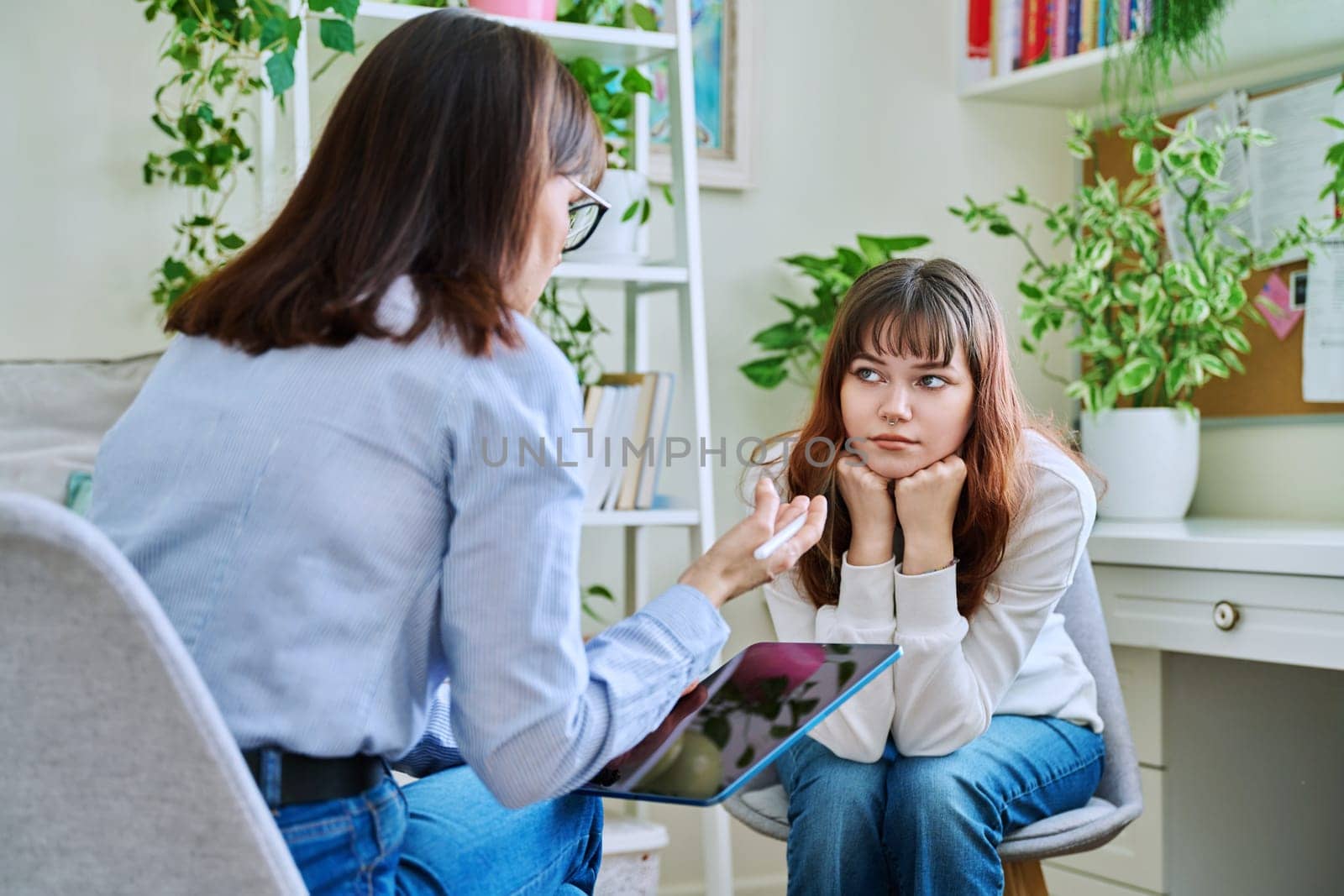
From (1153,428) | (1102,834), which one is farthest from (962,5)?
(1102,834)

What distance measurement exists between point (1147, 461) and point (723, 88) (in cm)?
100

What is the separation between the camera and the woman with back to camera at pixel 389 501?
29.5 inches

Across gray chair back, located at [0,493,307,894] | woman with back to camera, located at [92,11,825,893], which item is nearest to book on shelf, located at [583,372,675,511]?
woman with back to camera, located at [92,11,825,893]

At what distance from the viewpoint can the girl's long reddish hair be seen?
4.38ft

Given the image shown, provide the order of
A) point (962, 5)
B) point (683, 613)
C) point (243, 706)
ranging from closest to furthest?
1. point (243, 706)
2. point (683, 613)
3. point (962, 5)

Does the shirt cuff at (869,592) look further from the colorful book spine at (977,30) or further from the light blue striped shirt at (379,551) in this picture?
the colorful book spine at (977,30)

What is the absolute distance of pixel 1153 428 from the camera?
2.01 m

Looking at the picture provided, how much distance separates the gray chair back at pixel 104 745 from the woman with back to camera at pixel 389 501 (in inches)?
3.1

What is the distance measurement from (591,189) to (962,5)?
1.79m

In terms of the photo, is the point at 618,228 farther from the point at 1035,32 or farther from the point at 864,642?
the point at 1035,32

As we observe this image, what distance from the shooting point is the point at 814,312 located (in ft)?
7.34

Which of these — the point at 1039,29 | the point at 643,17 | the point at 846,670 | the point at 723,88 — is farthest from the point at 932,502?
the point at 1039,29

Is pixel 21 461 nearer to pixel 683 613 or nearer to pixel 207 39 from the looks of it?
pixel 207 39

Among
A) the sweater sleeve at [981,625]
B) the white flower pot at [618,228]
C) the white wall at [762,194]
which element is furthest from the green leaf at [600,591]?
the sweater sleeve at [981,625]
